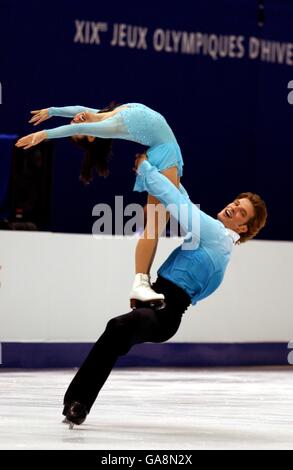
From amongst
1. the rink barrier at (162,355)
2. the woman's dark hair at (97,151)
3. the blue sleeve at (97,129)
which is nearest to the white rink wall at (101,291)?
the rink barrier at (162,355)

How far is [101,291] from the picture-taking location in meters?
8.47

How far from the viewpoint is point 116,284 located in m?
8.52

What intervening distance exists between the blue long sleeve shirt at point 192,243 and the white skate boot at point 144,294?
0.09 m

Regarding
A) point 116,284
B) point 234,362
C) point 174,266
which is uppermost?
point 174,266

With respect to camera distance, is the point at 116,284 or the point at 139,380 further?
the point at 116,284

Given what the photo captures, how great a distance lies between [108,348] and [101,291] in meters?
3.76

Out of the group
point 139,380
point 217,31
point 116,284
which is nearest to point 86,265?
point 116,284

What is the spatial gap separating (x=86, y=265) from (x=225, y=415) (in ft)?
9.93

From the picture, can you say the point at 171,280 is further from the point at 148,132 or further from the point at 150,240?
the point at 148,132

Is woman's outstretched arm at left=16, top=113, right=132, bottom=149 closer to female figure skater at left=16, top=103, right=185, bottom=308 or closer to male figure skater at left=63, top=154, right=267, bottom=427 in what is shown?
female figure skater at left=16, top=103, right=185, bottom=308

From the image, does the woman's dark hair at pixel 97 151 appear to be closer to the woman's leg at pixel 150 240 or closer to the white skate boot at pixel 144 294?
the woman's leg at pixel 150 240

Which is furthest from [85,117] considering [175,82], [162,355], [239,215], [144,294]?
[175,82]

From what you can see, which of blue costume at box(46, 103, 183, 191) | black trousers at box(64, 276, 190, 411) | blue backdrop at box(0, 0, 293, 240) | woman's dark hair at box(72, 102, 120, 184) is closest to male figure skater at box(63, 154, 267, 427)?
black trousers at box(64, 276, 190, 411)

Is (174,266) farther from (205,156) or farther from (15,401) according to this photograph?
(205,156)
